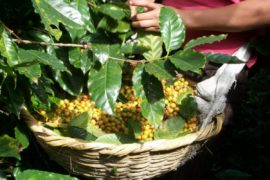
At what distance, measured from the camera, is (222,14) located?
6.29 feet

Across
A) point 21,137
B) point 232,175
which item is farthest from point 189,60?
point 232,175

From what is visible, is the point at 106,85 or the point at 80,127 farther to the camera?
the point at 80,127

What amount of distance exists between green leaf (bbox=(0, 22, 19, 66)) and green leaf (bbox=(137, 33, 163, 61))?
398 millimetres

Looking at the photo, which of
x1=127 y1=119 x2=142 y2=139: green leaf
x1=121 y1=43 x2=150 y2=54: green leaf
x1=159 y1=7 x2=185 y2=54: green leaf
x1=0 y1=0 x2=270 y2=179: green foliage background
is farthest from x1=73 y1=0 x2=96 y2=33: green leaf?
x1=127 y1=119 x2=142 y2=139: green leaf

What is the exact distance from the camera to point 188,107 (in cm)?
190

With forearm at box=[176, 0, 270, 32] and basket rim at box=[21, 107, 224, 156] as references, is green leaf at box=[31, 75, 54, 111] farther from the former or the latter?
forearm at box=[176, 0, 270, 32]

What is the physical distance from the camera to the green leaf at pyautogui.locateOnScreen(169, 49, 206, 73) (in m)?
1.54

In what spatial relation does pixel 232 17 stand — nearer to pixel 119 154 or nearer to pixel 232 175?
pixel 119 154

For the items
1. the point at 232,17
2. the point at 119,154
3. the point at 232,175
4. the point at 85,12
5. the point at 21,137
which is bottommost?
the point at 232,175

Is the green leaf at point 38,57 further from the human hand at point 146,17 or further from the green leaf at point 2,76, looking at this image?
the human hand at point 146,17

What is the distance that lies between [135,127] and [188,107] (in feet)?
0.68

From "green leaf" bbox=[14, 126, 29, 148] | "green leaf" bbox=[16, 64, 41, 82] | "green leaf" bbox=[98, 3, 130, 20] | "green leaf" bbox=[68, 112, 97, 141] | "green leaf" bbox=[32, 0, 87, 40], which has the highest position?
"green leaf" bbox=[32, 0, 87, 40]

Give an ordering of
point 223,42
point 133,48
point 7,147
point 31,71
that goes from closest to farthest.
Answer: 1. point 31,71
2. point 7,147
3. point 133,48
4. point 223,42

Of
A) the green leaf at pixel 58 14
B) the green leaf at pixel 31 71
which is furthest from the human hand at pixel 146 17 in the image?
the green leaf at pixel 31 71
